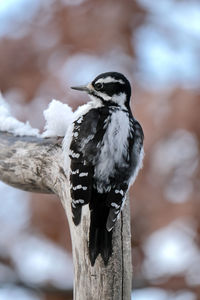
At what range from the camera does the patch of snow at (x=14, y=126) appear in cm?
377

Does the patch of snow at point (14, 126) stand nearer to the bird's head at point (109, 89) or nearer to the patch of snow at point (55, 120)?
the patch of snow at point (55, 120)

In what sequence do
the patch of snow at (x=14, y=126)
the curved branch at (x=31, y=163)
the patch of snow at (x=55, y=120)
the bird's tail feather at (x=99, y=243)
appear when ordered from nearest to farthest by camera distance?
the bird's tail feather at (x=99, y=243), the curved branch at (x=31, y=163), the patch of snow at (x=55, y=120), the patch of snow at (x=14, y=126)

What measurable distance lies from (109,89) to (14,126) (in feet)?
1.85

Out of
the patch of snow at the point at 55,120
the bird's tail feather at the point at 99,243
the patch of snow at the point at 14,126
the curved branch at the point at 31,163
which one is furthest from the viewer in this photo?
the patch of snow at the point at 14,126

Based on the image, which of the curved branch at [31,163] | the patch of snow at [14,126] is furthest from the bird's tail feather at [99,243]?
the patch of snow at [14,126]

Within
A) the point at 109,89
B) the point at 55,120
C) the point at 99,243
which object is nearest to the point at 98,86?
the point at 109,89

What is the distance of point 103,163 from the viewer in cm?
332

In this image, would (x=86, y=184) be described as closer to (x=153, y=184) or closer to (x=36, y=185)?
(x=36, y=185)

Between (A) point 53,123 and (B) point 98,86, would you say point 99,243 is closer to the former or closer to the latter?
(A) point 53,123

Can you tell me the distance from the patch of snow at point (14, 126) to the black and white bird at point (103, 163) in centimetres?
33

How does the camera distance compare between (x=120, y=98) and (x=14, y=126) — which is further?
(x=14, y=126)

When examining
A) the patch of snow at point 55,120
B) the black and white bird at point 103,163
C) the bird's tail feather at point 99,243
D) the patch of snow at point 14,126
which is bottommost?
the bird's tail feather at point 99,243

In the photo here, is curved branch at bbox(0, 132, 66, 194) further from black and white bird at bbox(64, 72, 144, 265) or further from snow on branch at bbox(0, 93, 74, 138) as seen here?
black and white bird at bbox(64, 72, 144, 265)

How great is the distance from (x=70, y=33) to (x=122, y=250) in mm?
2249
